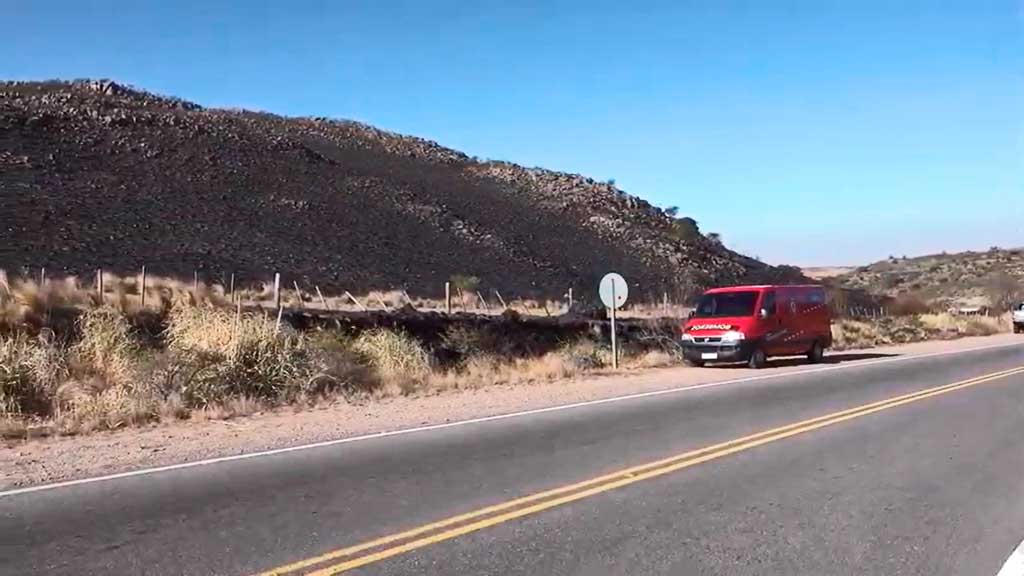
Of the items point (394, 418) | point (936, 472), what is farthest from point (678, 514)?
point (394, 418)

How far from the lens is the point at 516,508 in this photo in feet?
25.6

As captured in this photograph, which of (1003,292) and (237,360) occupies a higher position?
(1003,292)

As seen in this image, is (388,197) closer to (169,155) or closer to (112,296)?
(169,155)

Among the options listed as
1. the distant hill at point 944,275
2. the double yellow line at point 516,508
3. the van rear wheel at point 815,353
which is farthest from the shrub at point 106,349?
the distant hill at point 944,275

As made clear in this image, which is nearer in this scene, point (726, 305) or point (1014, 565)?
point (1014, 565)

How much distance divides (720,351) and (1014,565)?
1729cm

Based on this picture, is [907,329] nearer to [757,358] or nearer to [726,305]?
[726,305]

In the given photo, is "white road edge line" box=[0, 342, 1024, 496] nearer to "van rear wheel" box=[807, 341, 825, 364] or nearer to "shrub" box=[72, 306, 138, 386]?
"van rear wheel" box=[807, 341, 825, 364]

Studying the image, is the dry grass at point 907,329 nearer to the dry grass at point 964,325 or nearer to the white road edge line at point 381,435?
the dry grass at point 964,325

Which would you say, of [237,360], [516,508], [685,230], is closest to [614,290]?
[237,360]

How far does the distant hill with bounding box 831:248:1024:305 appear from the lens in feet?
257

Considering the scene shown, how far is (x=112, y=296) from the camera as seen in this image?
21.3 m

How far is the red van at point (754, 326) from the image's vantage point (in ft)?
76.9

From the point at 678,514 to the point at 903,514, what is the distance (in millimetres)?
1794
